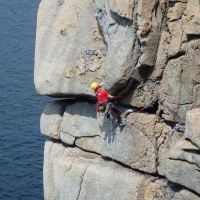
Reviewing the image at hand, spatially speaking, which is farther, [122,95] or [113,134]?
[113,134]

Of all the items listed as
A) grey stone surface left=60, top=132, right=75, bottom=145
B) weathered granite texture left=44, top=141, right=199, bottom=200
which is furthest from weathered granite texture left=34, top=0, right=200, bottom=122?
weathered granite texture left=44, top=141, right=199, bottom=200

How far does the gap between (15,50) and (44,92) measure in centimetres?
2781

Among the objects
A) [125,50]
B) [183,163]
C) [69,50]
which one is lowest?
[183,163]

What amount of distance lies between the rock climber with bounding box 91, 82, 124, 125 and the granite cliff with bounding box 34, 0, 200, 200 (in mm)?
303

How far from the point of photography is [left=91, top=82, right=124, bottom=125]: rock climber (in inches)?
949

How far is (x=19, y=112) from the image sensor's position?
4419cm

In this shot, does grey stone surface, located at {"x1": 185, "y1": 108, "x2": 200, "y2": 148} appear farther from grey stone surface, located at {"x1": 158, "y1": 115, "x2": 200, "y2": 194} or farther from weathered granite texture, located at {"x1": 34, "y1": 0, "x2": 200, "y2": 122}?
weathered granite texture, located at {"x1": 34, "y1": 0, "x2": 200, "y2": 122}

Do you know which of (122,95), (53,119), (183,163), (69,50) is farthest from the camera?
(53,119)

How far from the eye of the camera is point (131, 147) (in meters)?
24.6

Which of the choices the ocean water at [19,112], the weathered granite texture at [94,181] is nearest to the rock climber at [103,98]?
the weathered granite texture at [94,181]

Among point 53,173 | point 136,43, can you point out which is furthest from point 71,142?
point 136,43

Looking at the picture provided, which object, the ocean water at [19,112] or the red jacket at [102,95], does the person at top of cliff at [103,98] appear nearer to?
the red jacket at [102,95]

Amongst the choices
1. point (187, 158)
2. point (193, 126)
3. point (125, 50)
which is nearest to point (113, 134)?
point (125, 50)

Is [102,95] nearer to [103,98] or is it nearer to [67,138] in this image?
[103,98]
